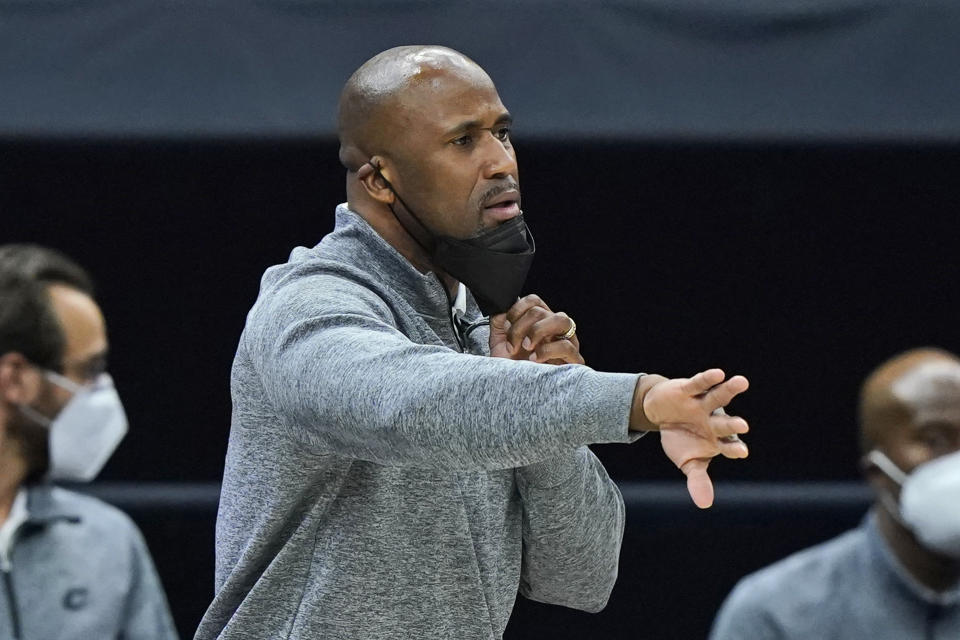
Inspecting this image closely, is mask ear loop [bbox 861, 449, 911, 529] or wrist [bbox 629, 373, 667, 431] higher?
wrist [bbox 629, 373, 667, 431]

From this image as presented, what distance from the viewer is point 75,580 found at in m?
2.24

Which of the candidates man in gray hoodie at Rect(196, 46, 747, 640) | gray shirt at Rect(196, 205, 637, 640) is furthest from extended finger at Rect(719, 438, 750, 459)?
man in gray hoodie at Rect(196, 46, 747, 640)

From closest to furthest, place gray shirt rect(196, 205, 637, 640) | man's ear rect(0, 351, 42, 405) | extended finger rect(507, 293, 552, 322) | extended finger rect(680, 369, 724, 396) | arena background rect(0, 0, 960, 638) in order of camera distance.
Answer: extended finger rect(680, 369, 724, 396)
gray shirt rect(196, 205, 637, 640)
extended finger rect(507, 293, 552, 322)
man's ear rect(0, 351, 42, 405)
arena background rect(0, 0, 960, 638)

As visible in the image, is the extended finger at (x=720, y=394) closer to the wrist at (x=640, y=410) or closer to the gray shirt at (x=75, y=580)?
the wrist at (x=640, y=410)

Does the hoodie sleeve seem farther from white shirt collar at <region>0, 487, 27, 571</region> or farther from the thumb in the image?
white shirt collar at <region>0, 487, 27, 571</region>

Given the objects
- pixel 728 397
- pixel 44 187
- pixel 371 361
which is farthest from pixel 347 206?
pixel 44 187

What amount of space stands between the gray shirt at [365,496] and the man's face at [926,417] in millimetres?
382

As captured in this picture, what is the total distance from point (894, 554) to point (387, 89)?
0.88 m

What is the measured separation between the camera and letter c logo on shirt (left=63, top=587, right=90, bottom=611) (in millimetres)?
2217

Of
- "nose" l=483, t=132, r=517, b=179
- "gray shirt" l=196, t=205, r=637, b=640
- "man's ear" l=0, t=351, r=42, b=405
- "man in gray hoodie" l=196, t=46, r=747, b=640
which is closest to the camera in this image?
"gray shirt" l=196, t=205, r=637, b=640

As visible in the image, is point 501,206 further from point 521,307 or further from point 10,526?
point 10,526

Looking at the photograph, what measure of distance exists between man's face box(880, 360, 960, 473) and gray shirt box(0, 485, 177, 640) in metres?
1.01

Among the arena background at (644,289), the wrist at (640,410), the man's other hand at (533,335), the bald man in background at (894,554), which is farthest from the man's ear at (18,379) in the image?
the arena background at (644,289)

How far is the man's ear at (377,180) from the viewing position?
2.07 meters
